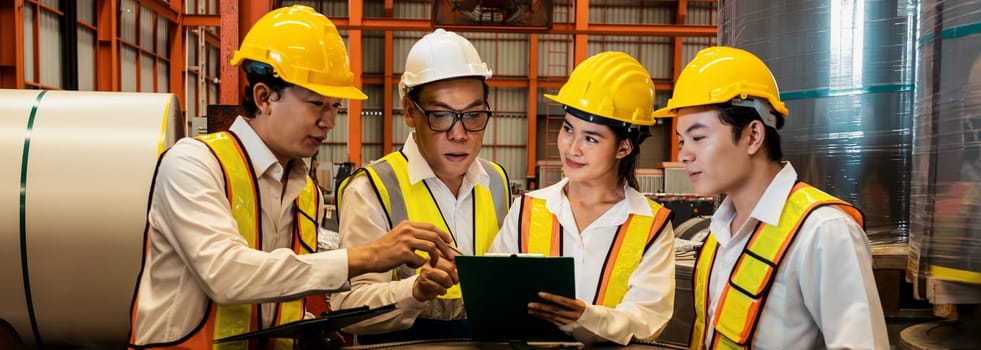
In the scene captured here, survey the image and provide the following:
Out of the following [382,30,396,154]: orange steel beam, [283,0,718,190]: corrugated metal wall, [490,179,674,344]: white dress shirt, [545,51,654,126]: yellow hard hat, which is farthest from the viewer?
[283,0,718,190]: corrugated metal wall

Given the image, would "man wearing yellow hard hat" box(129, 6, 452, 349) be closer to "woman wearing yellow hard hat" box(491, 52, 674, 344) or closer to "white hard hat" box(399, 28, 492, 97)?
"white hard hat" box(399, 28, 492, 97)

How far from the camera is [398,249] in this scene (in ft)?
7.33

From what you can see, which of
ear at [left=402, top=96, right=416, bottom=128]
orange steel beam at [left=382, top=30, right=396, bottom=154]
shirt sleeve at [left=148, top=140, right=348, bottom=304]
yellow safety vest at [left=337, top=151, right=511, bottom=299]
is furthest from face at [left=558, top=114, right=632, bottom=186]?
orange steel beam at [left=382, top=30, right=396, bottom=154]

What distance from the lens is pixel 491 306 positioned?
84.0 inches

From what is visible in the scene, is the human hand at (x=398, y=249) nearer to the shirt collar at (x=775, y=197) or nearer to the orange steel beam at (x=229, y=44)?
the shirt collar at (x=775, y=197)

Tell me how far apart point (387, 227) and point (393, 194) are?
122 millimetres

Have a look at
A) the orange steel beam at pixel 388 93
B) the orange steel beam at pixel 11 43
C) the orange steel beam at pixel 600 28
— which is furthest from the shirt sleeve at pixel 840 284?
the orange steel beam at pixel 388 93

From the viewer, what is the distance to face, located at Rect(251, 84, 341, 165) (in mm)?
2471

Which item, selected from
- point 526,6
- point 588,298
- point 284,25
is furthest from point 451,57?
point 526,6

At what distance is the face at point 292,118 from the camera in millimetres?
2471

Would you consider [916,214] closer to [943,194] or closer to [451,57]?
[943,194]

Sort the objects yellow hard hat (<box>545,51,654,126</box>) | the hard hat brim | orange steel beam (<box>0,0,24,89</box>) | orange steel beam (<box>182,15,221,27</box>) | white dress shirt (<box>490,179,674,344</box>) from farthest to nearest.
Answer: orange steel beam (<box>182,15,221,27</box>)
orange steel beam (<box>0,0,24,89</box>)
yellow hard hat (<box>545,51,654,126</box>)
the hard hat brim
white dress shirt (<box>490,179,674,344</box>)

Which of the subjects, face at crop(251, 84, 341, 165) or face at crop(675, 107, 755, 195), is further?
face at crop(251, 84, 341, 165)

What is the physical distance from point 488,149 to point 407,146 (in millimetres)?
18092
